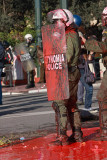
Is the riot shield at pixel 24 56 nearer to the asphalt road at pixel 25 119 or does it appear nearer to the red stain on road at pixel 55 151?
the asphalt road at pixel 25 119

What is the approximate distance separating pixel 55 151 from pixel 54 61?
1.14m

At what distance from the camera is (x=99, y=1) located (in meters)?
33.0

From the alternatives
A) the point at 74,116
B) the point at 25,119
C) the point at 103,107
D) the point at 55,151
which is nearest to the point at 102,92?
the point at 103,107

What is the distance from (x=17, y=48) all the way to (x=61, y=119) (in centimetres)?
1412

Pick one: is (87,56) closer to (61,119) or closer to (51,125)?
(51,125)

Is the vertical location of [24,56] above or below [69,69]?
above

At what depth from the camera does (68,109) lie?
21.1ft

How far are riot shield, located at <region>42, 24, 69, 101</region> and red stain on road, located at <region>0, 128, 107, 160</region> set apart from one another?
0.68 metres

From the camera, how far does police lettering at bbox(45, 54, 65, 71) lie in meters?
5.98

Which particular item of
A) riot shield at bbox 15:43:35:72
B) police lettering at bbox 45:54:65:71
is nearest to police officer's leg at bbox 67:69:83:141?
police lettering at bbox 45:54:65:71

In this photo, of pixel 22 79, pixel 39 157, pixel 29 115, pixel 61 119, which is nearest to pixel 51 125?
pixel 29 115

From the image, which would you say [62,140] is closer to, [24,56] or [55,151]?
[55,151]

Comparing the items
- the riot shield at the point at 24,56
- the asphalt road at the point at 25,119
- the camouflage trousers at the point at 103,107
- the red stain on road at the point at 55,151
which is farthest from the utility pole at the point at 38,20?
A: the camouflage trousers at the point at 103,107

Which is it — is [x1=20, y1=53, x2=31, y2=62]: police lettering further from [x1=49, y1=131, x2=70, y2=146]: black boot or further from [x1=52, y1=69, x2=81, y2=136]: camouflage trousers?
[x1=49, y1=131, x2=70, y2=146]: black boot
